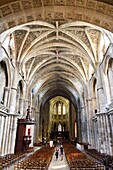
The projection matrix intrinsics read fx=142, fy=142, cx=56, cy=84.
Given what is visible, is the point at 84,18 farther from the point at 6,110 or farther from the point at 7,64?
the point at 6,110

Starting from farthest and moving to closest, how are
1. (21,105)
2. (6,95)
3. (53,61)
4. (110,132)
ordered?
(53,61) < (21,105) < (6,95) < (110,132)

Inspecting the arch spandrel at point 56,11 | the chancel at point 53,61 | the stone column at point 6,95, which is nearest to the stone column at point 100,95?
the chancel at point 53,61

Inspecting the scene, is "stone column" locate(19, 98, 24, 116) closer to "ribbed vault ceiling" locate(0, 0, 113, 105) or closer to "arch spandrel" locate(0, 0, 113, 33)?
"ribbed vault ceiling" locate(0, 0, 113, 105)

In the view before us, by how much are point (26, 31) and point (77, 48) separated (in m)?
6.48

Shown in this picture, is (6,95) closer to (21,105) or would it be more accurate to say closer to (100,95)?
(21,105)

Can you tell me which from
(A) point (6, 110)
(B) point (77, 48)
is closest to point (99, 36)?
(B) point (77, 48)

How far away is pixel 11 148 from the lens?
1409cm

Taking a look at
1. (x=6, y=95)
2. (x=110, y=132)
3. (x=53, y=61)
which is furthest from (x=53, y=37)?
(x=110, y=132)

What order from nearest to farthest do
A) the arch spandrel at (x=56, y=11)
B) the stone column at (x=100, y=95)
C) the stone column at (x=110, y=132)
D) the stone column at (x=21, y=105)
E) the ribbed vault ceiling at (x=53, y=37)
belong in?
the arch spandrel at (x=56, y=11) < the ribbed vault ceiling at (x=53, y=37) < the stone column at (x=110, y=132) < the stone column at (x=100, y=95) < the stone column at (x=21, y=105)

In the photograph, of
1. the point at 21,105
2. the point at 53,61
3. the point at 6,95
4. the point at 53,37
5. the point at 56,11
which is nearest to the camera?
the point at 56,11

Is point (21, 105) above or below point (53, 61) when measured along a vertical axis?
below

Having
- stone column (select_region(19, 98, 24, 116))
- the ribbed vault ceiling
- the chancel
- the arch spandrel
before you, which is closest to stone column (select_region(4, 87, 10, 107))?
the chancel

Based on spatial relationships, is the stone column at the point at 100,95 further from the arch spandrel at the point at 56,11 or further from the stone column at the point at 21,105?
the stone column at the point at 21,105

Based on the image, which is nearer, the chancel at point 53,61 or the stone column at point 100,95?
the chancel at point 53,61
